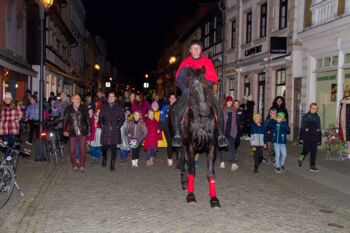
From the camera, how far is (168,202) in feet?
27.3

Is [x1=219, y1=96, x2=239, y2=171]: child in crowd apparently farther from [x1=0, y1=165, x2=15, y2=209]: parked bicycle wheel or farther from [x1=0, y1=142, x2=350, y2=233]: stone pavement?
[x1=0, y1=165, x2=15, y2=209]: parked bicycle wheel

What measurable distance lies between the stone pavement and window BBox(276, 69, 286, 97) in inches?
370

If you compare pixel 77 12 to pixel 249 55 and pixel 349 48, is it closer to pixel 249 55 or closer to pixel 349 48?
pixel 249 55

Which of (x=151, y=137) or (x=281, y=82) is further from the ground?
(x=281, y=82)

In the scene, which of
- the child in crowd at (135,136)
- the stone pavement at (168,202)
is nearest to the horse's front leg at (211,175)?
the stone pavement at (168,202)

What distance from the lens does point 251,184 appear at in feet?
33.9

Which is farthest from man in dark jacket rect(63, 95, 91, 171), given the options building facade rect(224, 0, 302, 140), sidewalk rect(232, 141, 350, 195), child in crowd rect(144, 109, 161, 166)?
building facade rect(224, 0, 302, 140)

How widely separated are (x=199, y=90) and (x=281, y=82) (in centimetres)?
1419

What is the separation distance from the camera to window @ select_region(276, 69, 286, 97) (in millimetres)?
21234

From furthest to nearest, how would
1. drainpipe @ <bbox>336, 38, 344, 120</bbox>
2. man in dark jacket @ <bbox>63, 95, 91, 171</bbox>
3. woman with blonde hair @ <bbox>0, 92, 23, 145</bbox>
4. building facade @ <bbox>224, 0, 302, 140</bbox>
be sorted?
building facade @ <bbox>224, 0, 302, 140</bbox> → drainpipe @ <bbox>336, 38, 344, 120</bbox> → woman with blonde hair @ <bbox>0, 92, 23, 145</bbox> → man in dark jacket @ <bbox>63, 95, 91, 171</bbox>

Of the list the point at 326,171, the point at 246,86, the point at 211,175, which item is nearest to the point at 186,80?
the point at 211,175

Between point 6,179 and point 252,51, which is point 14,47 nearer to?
point 252,51

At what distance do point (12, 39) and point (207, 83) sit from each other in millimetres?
19525

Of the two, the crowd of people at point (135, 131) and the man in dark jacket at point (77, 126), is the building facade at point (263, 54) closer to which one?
the crowd of people at point (135, 131)
